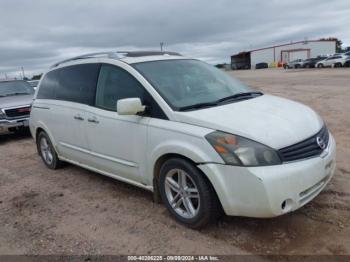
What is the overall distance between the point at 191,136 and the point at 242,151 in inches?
20.3

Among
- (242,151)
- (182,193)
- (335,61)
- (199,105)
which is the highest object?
(335,61)

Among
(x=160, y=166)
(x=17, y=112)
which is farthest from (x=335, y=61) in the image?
(x=160, y=166)

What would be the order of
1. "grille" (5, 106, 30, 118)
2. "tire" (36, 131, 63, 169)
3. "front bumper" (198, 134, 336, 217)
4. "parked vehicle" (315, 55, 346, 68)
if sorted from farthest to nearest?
1. "parked vehicle" (315, 55, 346, 68)
2. "grille" (5, 106, 30, 118)
3. "tire" (36, 131, 63, 169)
4. "front bumper" (198, 134, 336, 217)

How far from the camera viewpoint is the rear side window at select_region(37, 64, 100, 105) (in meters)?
4.73

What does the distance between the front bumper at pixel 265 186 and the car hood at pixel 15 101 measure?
749 cm

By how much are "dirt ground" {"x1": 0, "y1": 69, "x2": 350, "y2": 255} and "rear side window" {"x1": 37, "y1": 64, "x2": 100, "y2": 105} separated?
1.28 meters

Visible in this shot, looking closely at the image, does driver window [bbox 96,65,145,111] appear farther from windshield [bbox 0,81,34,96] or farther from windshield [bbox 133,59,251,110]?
windshield [bbox 0,81,34,96]

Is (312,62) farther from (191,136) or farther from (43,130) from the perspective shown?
(191,136)

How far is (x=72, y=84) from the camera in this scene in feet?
17.0

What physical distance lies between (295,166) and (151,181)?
1567 millimetres

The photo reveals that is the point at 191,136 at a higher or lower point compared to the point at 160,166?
higher

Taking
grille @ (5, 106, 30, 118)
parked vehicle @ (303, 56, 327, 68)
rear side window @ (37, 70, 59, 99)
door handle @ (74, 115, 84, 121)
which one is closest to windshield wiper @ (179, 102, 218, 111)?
door handle @ (74, 115, 84, 121)

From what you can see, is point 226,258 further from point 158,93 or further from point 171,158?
point 158,93

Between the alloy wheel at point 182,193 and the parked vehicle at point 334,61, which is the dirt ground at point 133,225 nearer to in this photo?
the alloy wheel at point 182,193
